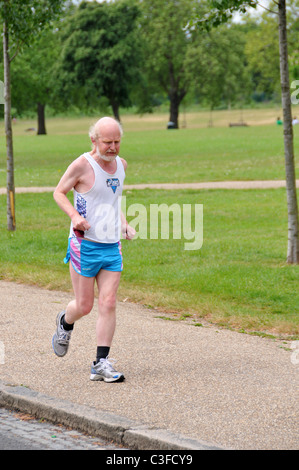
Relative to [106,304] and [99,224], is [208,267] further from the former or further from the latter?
[99,224]

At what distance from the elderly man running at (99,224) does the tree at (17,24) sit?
8.45m

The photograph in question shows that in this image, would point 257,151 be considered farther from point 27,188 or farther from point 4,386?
point 4,386

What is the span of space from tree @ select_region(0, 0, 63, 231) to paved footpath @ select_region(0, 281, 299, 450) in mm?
6684

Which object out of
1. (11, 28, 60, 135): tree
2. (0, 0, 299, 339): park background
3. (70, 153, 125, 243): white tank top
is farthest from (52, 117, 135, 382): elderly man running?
(11, 28, 60, 135): tree

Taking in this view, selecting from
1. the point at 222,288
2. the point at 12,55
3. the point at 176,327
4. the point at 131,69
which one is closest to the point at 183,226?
the point at 12,55

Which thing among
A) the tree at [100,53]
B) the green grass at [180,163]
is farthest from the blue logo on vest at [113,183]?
the tree at [100,53]

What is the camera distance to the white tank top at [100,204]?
20.1 ft

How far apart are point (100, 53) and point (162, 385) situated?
235ft

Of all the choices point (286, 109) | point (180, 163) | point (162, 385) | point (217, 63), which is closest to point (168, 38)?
point (217, 63)

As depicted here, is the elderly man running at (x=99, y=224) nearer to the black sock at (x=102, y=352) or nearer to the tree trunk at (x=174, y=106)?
the black sock at (x=102, y=352)

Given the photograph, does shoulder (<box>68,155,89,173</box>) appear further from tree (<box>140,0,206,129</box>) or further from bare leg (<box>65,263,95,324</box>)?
tree (<box>140,0,206,129</box>)

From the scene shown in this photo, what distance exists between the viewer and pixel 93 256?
20.4 ft

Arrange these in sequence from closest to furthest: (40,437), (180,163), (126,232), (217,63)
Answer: (40,437) → (126,232) → (180,163) → (217,63)

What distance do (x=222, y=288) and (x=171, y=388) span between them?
13.7 ft
